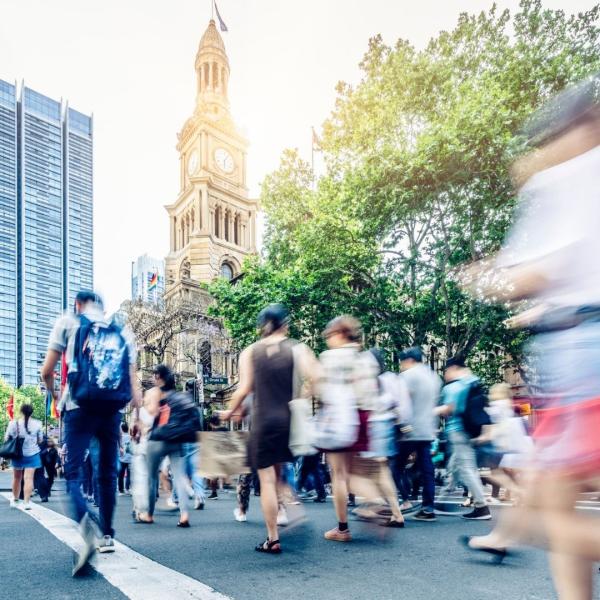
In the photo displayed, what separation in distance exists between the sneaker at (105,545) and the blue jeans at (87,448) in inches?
1.4

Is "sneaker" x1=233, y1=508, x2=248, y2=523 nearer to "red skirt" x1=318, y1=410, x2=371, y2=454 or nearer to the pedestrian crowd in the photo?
the pedestrian crowd

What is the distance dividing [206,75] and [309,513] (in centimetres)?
6430

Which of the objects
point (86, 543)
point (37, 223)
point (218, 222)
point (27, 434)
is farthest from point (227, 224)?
point (37, 223)

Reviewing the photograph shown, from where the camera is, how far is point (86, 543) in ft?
12.0

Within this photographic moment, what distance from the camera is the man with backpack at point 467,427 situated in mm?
5984

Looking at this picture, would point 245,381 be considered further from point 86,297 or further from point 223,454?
point 86,297

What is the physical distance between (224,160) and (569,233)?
6023 cm

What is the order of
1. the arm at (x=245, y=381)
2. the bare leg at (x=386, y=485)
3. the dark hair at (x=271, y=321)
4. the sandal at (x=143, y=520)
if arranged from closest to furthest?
the arm at (x=245, y=381) < the dark hair at (x=271, y=321) < the bare leg at (x=386, y=485) < the sandal at (x=143, y=520)

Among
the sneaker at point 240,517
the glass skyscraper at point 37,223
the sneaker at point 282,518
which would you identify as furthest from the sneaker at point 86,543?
the glass skyscraper at point 37,223

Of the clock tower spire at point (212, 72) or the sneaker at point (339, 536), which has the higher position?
the clock tower spire at point (212, 72)

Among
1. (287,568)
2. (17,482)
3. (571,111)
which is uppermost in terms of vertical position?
(571,111)

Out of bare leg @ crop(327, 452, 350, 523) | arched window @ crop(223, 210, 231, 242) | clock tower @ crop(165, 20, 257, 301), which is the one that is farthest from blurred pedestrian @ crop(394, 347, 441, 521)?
arched window @ crop(223, 210, 231, 242)

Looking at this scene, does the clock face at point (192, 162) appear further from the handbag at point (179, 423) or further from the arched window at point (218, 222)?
the handbag at point (179, 423)

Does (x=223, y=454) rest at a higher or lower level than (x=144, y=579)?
higher
